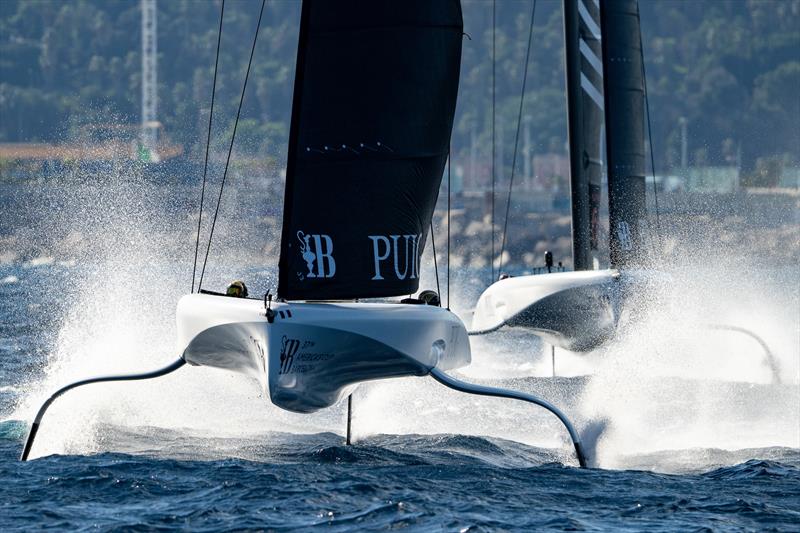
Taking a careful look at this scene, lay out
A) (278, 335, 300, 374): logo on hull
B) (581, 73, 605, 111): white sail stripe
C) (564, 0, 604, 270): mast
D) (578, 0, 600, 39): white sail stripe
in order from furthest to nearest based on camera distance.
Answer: (581, 73, 605, 111): white sail stripe, (578, 0, 600, 39): white sail stripe, (564, 0, 604, 270): mast, (278, 335, 300, 374): logo on hull

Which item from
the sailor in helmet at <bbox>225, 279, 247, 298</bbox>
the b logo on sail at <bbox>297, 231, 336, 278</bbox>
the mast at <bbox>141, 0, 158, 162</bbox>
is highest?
the mast at <bbox>141, 0, 158, 162</bbox>

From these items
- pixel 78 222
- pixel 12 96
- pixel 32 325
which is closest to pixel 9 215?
pixel 78 222

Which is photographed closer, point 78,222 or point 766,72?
point 78,222

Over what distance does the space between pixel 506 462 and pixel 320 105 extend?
3170 millimetres

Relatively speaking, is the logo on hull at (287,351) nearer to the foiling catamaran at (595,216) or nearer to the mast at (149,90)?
the foiling catamaran at (595,216)

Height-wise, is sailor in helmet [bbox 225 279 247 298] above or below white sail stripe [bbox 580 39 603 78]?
below

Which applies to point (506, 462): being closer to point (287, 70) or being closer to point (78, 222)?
point (78, 222)

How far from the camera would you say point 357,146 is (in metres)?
10.6

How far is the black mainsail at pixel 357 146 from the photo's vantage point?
10523mm

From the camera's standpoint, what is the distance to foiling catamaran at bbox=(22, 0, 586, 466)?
10258 millimetres

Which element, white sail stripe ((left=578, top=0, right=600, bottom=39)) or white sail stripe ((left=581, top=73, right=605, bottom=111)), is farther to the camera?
white sail stripe ((left=581, top=73, right=605, bottom=111))

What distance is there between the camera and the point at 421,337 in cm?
1052

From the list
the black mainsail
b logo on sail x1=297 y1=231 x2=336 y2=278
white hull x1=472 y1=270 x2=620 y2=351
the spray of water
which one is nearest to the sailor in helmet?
the black mainsail

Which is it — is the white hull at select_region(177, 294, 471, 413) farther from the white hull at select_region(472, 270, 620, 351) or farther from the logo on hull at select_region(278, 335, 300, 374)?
the white hull at select_region(472, 270, 620, 351)
